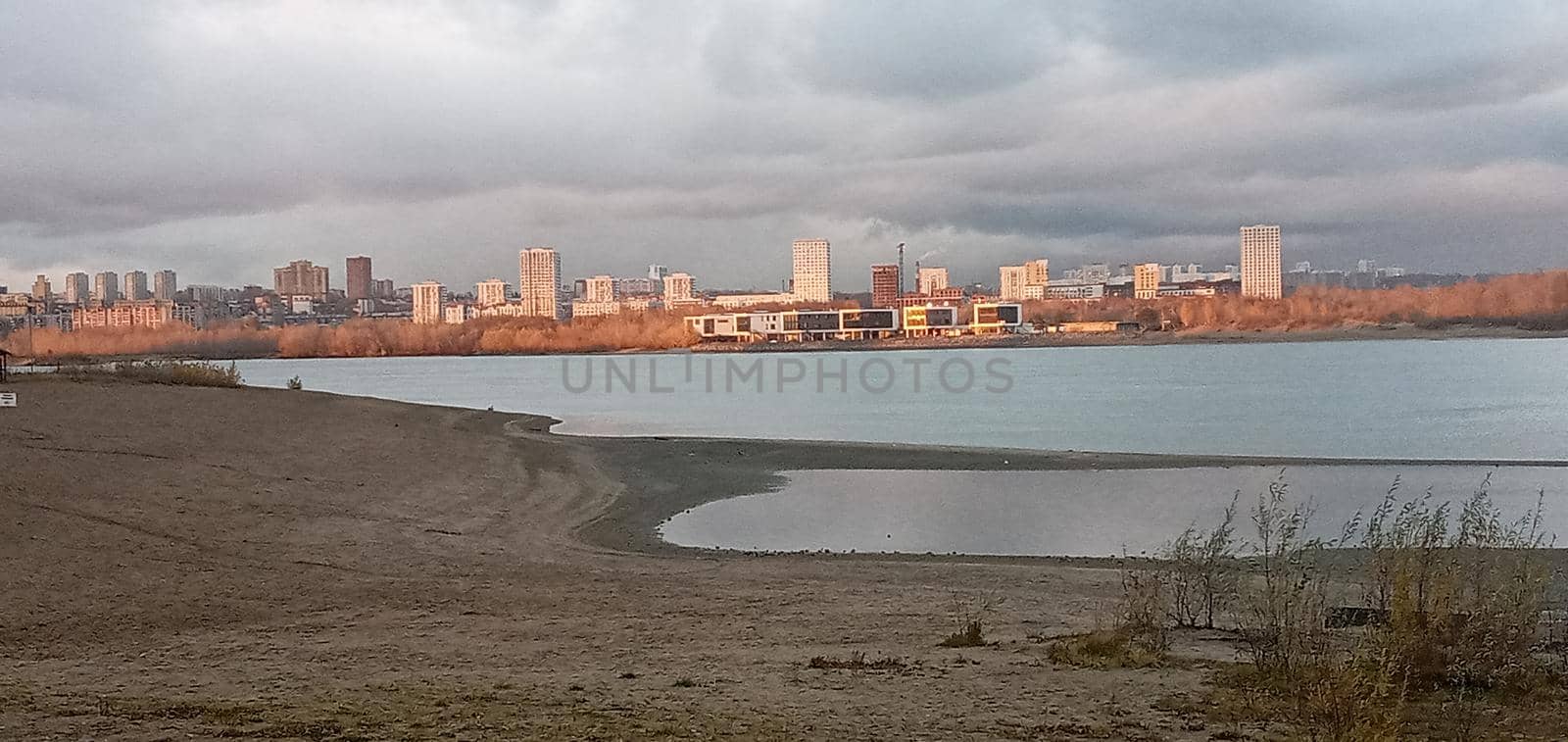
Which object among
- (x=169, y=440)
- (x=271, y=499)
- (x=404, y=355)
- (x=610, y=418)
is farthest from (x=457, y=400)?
(x=404, y=355)

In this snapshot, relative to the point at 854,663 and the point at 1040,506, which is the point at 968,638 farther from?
the point at 1040,506

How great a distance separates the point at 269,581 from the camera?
12.4 m

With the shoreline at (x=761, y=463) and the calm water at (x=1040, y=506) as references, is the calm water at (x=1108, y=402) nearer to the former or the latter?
the shoreline at (x=761, y=463)

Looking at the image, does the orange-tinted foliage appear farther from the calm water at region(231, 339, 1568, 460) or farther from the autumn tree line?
the calm water at region(231, 339, 1568, 460)

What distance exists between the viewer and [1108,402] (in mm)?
54281

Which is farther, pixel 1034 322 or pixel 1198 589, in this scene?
pixel 1034 322

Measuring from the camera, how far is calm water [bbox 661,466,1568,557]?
57.6 ft

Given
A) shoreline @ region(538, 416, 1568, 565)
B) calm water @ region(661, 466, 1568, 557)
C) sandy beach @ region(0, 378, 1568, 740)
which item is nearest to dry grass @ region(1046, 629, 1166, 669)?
sandy beach @ region(0, 378, 1568, 740)

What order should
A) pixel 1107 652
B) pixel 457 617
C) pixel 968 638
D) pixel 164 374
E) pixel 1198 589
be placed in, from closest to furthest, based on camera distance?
pixel 1107 652, pixel 968 638, pixel 1198 589, pixel 457 617, pixel 164 374

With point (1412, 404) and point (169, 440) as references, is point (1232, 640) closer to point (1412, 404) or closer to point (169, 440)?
point (169, 440)

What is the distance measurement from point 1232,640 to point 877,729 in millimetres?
3613

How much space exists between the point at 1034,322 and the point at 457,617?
6842 inches

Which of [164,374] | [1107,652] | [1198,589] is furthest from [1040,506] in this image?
[164,374]

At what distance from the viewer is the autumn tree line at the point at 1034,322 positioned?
151500 millimetres
